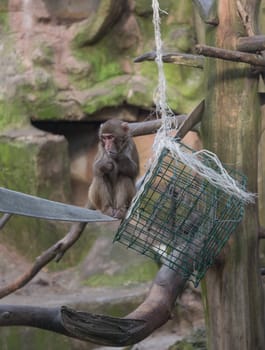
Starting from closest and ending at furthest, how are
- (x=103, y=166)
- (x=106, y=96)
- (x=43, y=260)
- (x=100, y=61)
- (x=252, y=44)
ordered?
(x=252, y=44)
(x=43, y=260)
(x=103, y=166)
(x=106, y=96)
(x=100, y=61)

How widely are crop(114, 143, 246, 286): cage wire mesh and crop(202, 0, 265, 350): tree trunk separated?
0.30m

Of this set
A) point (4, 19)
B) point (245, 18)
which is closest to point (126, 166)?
→ point (245, 18)

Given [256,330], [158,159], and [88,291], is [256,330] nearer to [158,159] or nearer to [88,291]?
[158,159]

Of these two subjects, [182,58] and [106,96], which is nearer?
[182,58]

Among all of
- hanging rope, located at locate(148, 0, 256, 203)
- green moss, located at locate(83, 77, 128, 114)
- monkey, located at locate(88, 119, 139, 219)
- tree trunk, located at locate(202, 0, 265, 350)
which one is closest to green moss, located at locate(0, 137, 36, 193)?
Result: green moss, located at locate(83, 77, 128, 114)

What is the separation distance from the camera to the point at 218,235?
3.28 metres

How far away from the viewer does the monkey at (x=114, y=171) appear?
4.10 m

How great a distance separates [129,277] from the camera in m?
6.74

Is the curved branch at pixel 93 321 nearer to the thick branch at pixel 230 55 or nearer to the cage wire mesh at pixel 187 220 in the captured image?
the cage wire mesh at pixel 187 220

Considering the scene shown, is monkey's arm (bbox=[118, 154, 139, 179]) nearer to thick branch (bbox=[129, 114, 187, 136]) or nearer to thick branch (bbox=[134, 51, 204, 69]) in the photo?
thick branch (bbox=[129, 114, 187, 136])

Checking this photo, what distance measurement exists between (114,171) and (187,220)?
97cm

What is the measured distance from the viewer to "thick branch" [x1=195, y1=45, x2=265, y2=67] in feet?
10.1

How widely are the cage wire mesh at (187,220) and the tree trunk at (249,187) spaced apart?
301mm

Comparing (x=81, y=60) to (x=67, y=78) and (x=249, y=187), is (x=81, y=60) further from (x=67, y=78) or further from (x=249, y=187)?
(x=249, y=187)
